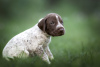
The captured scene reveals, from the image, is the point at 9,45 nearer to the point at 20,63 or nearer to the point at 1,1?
the point at 20,63

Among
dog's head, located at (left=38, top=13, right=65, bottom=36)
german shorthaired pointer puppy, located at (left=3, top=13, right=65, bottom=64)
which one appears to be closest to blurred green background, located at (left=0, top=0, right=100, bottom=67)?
german shorthaired pointer puppy, located at (left=3, top=13, right=65, bottom=64)

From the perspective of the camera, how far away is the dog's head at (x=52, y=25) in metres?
7.52

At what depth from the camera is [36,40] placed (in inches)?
298

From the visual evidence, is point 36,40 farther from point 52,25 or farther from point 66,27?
point 66,27

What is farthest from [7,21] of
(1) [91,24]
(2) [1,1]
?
(1) [91,24]

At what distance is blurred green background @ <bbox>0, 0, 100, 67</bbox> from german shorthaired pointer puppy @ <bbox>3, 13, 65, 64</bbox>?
411 mm

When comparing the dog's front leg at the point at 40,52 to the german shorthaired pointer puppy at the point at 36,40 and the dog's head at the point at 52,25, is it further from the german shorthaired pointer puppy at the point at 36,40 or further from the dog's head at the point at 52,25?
the dog's head at the point at 52,25

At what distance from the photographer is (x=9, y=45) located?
755cm

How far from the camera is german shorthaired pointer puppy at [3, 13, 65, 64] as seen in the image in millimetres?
7438

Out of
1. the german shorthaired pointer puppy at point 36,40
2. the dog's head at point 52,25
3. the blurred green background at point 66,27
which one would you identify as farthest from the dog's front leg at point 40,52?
the dog's head at point 52,25

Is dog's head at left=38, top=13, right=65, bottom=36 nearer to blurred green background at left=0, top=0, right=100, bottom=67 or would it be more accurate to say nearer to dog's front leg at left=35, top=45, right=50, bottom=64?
dog's front leg at left=35, top=45, right=50, bottom=64

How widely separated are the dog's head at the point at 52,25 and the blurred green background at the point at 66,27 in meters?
0.60

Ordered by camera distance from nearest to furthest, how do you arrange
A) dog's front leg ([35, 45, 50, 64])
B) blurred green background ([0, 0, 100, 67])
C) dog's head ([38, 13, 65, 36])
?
blurred green background ([0, 0, 100, 67]) < dog's front leg ([35, 45, 50, 64]) < dog's head ([38, 13, 65, 36])

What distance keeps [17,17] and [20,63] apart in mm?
19602
